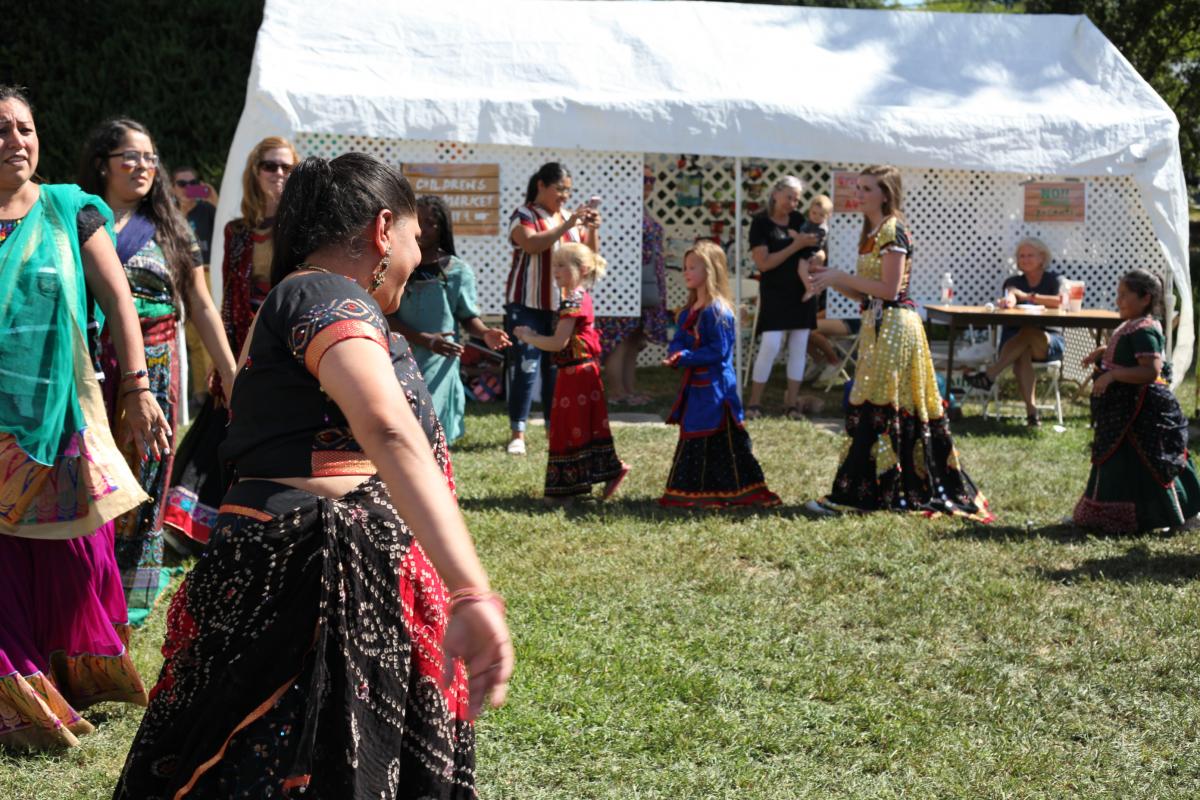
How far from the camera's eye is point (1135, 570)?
5.79 meters

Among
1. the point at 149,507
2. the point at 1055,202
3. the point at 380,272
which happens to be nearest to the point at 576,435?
the point at 149,507

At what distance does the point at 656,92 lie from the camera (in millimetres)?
10805

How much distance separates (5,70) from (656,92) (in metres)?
10.1

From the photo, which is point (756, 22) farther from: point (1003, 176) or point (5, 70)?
point (5, 70)

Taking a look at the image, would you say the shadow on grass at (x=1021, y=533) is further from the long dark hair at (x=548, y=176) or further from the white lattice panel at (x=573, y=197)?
the white lattice panel at (x=573, y=197)

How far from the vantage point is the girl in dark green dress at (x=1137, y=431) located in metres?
6.39

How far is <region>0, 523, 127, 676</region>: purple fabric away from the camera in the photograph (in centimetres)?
371

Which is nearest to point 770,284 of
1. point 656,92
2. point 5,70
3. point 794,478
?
point 656,92

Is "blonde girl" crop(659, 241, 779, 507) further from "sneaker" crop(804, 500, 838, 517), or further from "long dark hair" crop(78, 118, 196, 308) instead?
"long dark hair" crop(78, 118, 196, 308)

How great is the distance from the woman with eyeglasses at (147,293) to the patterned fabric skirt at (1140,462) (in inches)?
174

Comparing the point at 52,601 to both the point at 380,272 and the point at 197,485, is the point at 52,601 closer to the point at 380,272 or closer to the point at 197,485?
the point at 197,485

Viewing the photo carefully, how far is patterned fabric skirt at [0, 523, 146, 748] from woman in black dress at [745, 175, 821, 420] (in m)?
6.75

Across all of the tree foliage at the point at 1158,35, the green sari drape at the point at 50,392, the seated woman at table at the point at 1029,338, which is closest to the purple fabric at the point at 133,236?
the green sari drape at the point at 50,392

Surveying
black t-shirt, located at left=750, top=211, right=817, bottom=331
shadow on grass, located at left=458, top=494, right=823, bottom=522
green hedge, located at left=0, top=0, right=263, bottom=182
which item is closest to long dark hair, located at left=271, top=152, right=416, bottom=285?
shadow on grass, located at left=458, top=494, right=823, bottom=522
